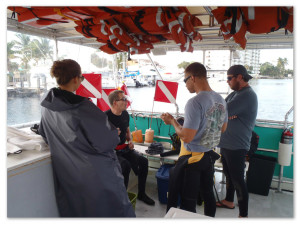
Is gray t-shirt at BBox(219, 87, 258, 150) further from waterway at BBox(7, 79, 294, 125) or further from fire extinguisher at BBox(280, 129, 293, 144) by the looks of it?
waterway at BBox(7, 79, 294, 125)

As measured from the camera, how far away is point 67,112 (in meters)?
1.54

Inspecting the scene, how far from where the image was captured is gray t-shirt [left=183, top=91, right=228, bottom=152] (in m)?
1.87

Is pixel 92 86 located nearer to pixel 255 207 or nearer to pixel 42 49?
pixel 42 49

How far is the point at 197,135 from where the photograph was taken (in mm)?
1983

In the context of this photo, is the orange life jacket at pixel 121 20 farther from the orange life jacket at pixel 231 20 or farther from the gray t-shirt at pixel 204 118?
the gray t-shirt at pixel 204 118

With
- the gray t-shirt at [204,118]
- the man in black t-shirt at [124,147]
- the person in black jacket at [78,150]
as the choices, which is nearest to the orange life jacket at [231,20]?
the gray t-shirt at [204,118]

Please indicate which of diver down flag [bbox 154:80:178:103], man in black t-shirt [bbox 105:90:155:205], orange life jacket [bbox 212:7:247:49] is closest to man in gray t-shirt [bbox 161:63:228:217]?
orange life jacket [bbox 212:7:247:49]

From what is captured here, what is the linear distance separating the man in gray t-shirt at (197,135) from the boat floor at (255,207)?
3.91ft

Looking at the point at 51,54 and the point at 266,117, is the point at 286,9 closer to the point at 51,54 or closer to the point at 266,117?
the point at 266,117

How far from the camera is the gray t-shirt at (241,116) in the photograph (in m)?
2.65

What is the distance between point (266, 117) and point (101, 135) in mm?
3653

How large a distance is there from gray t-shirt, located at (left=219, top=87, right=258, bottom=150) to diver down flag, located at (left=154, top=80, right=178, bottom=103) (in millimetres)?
1634
